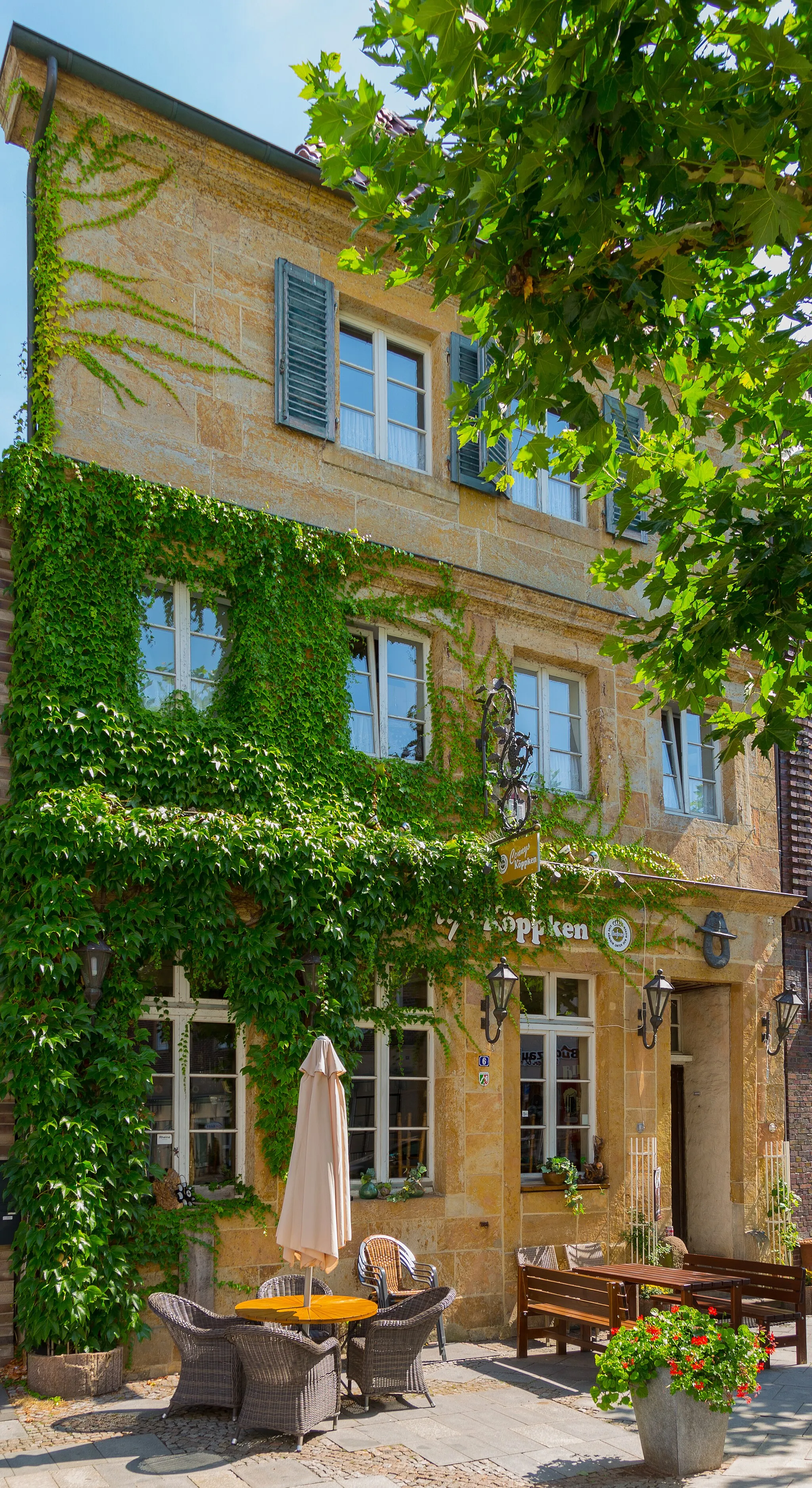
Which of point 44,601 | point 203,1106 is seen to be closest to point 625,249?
point 44,601

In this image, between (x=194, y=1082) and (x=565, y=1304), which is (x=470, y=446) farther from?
(x=565, y=1304)

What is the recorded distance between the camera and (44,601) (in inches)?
369

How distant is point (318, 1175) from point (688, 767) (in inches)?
308

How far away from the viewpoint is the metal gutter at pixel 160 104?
9859mm

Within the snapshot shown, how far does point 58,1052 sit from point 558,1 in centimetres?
694

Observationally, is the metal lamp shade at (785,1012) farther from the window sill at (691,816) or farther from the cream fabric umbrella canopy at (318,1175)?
the cream fabric umbrella canopy at (318,1175)

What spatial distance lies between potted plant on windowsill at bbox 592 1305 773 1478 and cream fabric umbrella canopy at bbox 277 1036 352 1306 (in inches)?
69.9

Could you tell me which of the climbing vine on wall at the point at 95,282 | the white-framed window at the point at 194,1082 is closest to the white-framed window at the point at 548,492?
the climbing vine on wall at the point at 95,282

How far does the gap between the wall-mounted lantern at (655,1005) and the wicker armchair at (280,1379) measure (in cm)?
589

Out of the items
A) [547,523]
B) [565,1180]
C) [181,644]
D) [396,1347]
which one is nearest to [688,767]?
[547,523]

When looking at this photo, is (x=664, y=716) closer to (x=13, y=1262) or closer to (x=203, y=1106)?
(x=203, y=1106)

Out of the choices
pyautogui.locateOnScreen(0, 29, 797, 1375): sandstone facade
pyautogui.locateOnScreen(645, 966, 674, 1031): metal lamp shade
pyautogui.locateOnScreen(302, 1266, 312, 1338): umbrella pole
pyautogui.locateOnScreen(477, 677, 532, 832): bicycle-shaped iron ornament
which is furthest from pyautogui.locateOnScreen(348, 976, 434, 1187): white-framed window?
A: pyautogui.locateOnScreen(302, 1266, 312, 1338): umbrella pole

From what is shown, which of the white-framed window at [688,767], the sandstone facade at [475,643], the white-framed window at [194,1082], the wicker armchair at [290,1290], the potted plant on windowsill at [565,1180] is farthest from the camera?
the white-framed window at [688,767]

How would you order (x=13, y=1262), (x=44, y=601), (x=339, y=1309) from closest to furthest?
1. (x=339, y=1309)
2. (x=13, y=1262)
3. (x=44, y=601)
